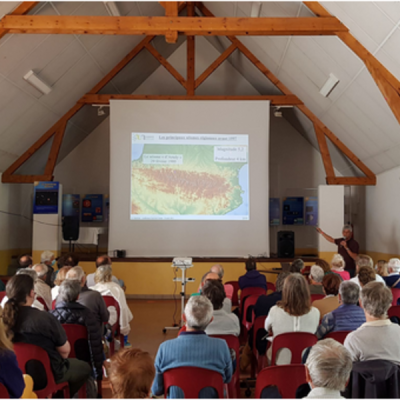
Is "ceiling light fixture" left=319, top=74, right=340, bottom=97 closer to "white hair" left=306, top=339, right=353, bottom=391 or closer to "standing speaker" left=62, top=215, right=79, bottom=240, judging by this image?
"standing speaker" left=62, top=215, right=79, bottom=240

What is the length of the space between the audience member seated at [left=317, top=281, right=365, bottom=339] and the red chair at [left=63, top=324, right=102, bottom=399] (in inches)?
62.6

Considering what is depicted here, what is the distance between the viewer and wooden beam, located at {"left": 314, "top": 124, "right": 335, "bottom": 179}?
889cm

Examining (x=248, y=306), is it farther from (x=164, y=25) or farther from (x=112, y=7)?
(x=112, y=7)

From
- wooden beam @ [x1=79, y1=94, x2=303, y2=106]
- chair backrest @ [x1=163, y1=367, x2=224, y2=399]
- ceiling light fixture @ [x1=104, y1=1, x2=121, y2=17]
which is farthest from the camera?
wooden beam @ [x1=79, y1=94, x2=303, y2=106]

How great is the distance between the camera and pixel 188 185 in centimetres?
844

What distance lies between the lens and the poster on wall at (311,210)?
392 inches

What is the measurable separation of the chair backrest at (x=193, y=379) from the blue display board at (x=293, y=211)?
29.0ft

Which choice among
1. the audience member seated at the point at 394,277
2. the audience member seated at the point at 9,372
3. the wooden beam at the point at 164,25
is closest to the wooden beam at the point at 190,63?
the wooden beam at the point at 164,25

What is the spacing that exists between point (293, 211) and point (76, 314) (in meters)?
8.27

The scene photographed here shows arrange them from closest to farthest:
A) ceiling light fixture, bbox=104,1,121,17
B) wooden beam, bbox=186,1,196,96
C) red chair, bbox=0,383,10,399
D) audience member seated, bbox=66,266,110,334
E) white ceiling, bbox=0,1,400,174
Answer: red chair, bbox=0,383,10,399 → audience member seated, bbox=66,266,110,334 → white ceiling, bbox=0,1,400,174 → ceiling light fixture, bbox=104,1,121,17 → wooden beam, bbox=186,1,196,96

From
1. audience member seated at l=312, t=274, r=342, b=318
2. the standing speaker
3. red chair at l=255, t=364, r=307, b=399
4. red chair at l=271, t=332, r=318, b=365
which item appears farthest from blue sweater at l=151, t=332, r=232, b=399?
the standing speaker

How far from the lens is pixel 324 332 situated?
9.43 ft

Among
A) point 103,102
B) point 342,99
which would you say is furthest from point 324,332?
point 103,102

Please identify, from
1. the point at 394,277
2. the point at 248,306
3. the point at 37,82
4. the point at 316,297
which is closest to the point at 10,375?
the point at 248,306
